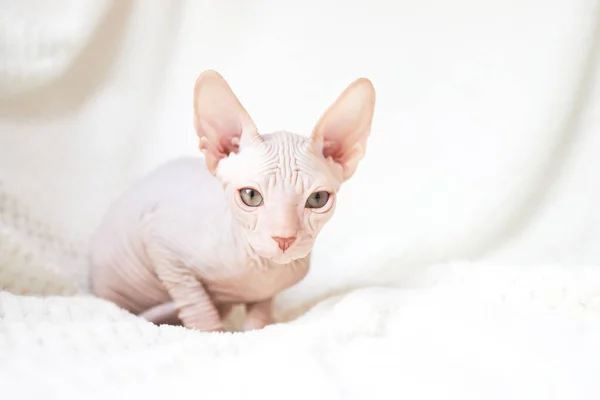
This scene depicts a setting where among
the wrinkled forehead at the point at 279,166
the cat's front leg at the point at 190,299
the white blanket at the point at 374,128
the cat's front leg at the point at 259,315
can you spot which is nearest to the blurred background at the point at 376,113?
the white blanket at the point at 374,128

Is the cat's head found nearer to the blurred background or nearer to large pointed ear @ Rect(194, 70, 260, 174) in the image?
large pointed ear @ Rect(194, 70, 260, 174)

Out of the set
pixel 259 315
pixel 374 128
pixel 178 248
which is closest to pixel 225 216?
pixel 178 248

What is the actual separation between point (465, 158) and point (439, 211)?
0.12 m

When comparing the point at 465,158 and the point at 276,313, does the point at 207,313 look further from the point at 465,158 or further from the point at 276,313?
the point at 465,158

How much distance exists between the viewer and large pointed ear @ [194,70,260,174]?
2.91 feet

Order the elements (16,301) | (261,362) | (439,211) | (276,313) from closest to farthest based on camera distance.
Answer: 1. (261,362)
2. (16,301)
3. (276,313)
4. (439,211)

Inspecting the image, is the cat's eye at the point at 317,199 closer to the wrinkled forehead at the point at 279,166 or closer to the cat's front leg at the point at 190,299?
the wrinkled forehead at the point at 279,166

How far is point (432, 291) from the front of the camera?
3.25 feet

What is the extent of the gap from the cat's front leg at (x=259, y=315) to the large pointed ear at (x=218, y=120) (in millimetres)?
257

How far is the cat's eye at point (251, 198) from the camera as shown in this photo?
873 mm

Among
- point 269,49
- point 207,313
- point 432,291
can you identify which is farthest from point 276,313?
point 269,49

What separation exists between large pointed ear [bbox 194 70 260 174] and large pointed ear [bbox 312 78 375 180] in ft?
0.32

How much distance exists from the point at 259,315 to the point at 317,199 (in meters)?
0.29

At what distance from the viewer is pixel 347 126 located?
3.08 ft
